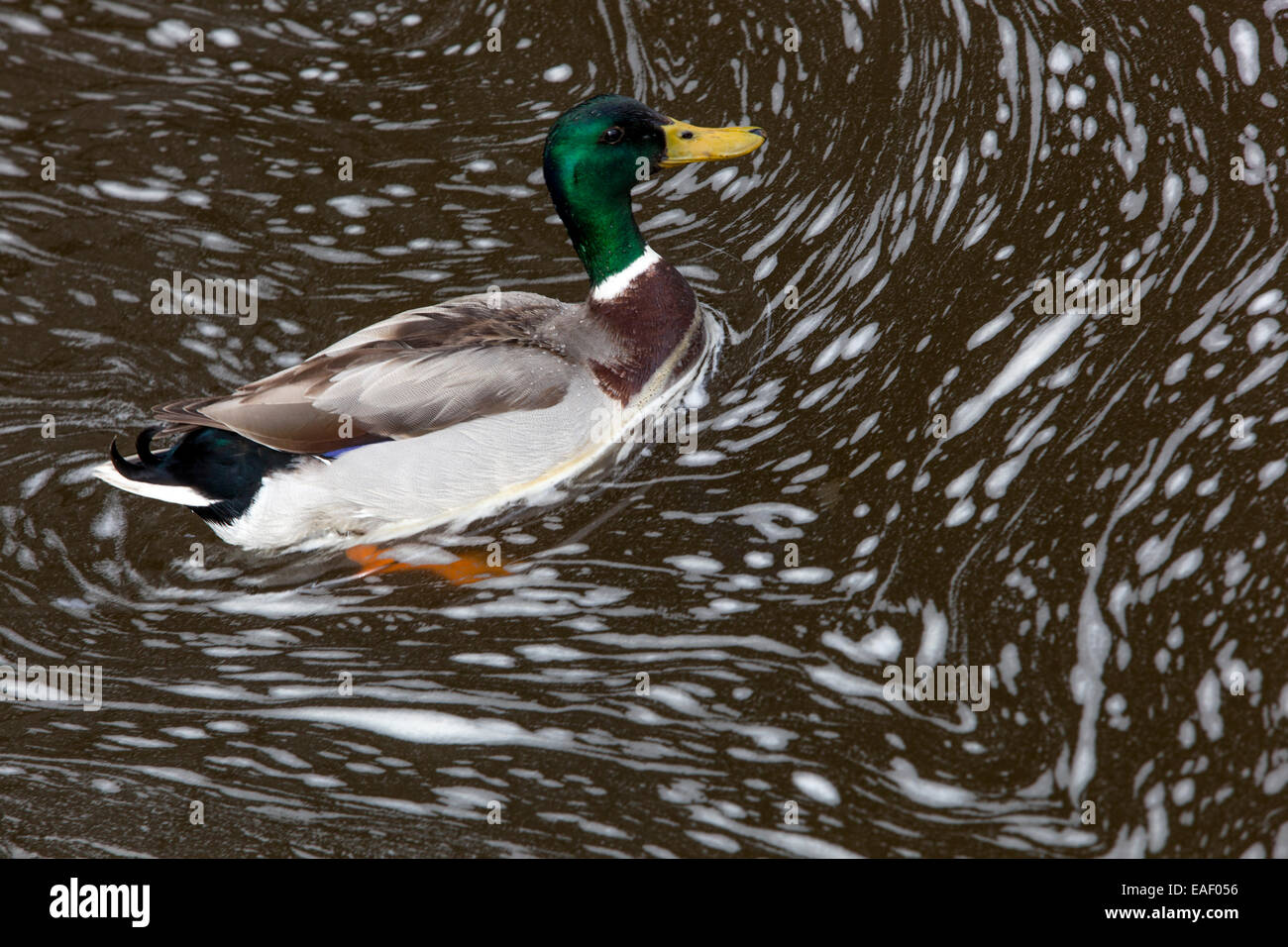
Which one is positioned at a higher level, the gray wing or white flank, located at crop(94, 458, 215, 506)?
the gray wing

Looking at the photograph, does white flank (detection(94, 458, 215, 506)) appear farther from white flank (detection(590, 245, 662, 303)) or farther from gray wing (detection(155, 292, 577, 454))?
white flank (detection(590, 245, 662, 303))

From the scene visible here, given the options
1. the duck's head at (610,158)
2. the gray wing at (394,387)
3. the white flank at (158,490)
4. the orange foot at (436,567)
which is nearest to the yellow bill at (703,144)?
the duck's head at (610,158)

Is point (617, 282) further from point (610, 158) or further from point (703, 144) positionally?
point (703, 144)

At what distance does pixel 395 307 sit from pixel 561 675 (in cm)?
235

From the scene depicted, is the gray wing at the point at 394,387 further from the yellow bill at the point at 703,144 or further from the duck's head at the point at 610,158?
the yellow bill at the point at 703,144

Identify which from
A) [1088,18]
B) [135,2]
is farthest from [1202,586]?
[135,2]

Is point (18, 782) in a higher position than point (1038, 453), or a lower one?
lower

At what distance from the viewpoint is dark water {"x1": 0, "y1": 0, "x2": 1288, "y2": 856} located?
15.1 ft

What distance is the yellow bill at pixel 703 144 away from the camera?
6211 mm

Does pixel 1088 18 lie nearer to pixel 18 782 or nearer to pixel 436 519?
pixel 436 519

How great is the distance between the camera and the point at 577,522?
5.59 m

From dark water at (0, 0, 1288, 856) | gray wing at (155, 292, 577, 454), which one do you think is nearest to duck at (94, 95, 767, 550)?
gray wing at (155, 292, 577, 454)

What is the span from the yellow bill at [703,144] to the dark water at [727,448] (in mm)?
644

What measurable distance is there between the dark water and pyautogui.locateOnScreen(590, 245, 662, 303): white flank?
48cm
